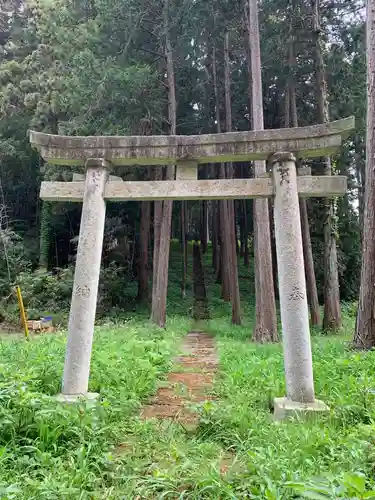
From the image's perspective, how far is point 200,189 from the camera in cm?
509

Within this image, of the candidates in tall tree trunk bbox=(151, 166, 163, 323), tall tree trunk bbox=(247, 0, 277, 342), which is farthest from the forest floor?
tall tree trunk bbox=(151, 166, 163, 323)

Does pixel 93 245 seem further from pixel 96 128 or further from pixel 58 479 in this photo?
pixel 96 128

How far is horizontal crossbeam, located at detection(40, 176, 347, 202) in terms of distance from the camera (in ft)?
16.3

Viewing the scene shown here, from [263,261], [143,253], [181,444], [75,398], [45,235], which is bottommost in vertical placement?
[181,444]

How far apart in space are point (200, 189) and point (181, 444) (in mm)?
2885

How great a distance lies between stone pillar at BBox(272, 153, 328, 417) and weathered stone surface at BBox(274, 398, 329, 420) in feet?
0.08

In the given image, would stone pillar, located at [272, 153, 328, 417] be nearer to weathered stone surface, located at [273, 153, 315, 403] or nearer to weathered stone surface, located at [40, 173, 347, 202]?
weathered stone surface, located at [273, 153, 315, 403]

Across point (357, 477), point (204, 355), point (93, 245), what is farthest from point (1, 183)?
point (357, 477)

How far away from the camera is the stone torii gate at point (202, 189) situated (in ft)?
15.1

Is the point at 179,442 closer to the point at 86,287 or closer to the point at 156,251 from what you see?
the point at 86,287

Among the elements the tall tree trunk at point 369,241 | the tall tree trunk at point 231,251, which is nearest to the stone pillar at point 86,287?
the tall tree trunk at point 369,241

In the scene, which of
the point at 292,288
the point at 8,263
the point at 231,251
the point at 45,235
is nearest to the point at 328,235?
the point at 231,251

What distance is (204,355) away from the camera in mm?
9109

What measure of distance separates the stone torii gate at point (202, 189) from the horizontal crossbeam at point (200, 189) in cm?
1
